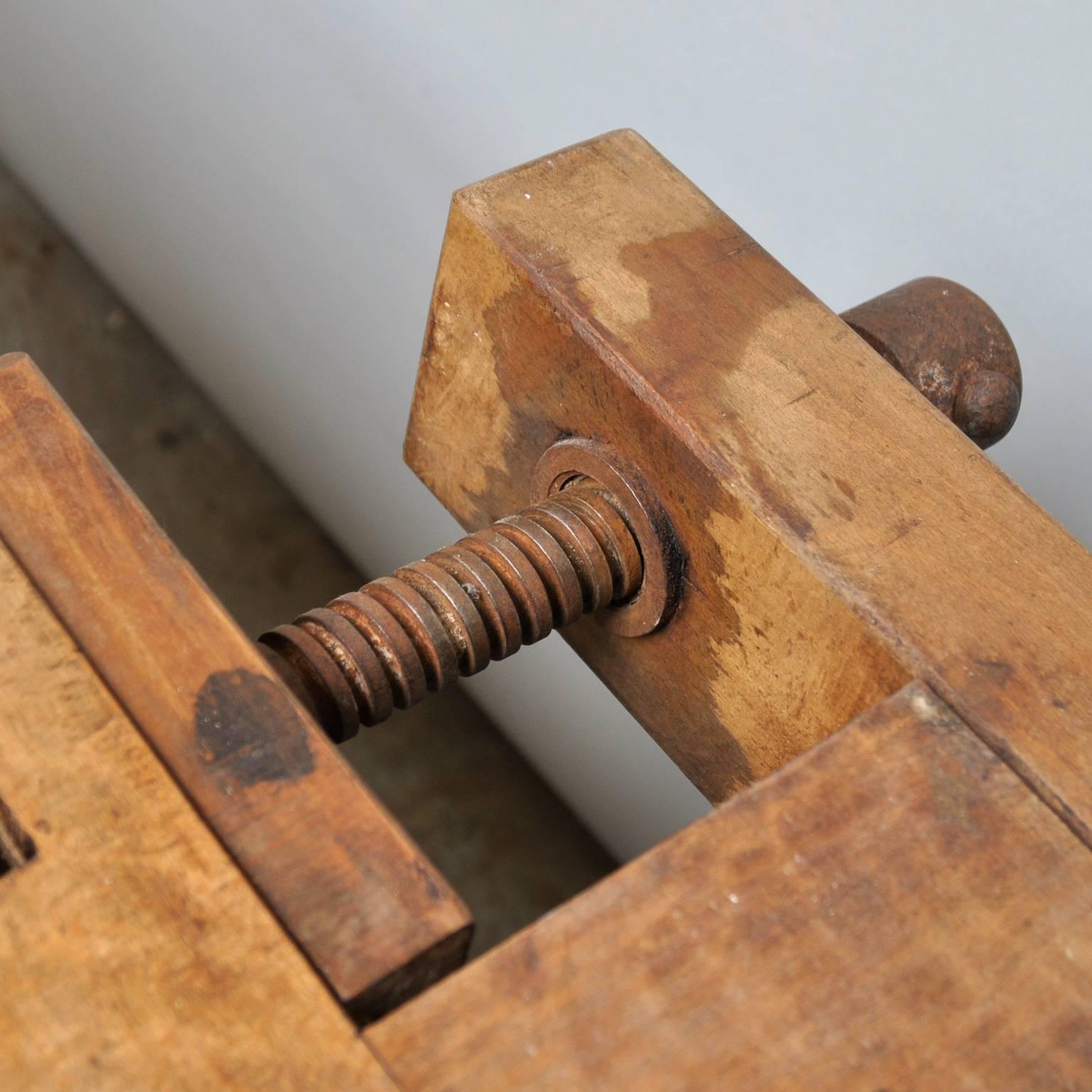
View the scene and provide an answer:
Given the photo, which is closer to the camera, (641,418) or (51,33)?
(641,418)

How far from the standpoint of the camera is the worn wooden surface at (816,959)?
1.90 feet

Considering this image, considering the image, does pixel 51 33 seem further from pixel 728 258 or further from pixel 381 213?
pixel 728 258

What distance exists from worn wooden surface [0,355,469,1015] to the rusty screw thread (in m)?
0.10

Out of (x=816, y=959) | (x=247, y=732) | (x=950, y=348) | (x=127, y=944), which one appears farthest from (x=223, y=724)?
(x=950, y=348)

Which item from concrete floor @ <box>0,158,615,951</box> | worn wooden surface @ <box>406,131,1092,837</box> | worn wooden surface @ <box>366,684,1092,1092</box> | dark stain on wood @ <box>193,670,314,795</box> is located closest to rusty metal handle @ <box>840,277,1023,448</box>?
worn wooden surface @ <box>406,131,1092,837</box>

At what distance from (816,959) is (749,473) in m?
0.29

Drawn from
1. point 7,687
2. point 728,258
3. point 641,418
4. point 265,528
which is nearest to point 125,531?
point 7,687

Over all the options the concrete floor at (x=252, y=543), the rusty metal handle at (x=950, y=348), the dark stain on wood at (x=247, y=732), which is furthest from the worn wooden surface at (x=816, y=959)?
the concrete floor at (x=252, y=543)

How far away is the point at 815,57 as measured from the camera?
1.34 m

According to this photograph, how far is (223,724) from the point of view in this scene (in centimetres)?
66

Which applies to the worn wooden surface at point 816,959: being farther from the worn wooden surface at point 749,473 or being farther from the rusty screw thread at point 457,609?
the rusty screw thread at point 457,609

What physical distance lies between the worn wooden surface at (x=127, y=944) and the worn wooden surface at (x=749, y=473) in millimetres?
350

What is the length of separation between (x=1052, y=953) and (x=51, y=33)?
2.31m

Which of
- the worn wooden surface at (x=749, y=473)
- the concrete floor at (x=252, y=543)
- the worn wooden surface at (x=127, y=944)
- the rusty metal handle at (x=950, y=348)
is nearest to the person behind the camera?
the worn wooden surface at (x=127, y=944)
